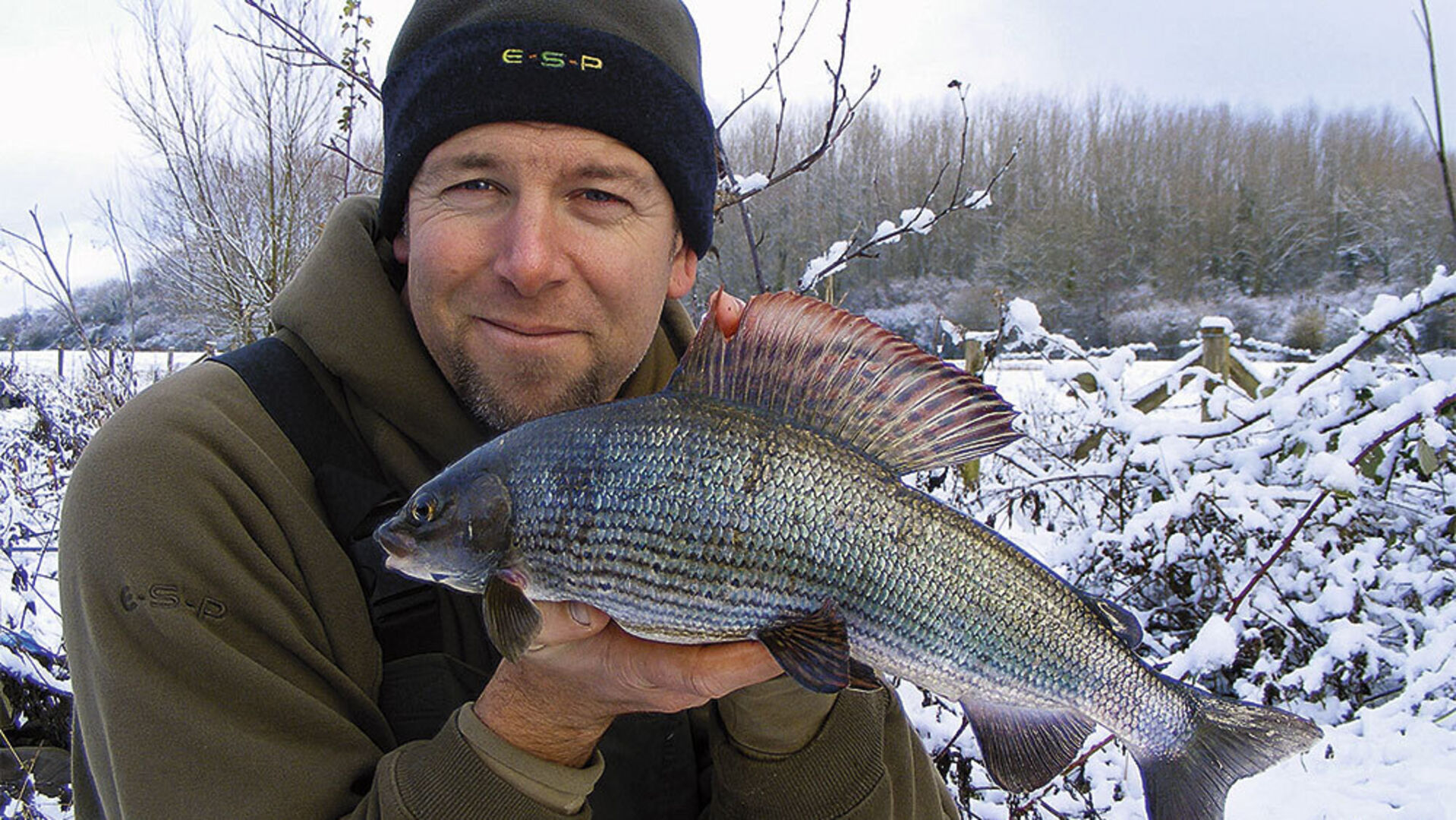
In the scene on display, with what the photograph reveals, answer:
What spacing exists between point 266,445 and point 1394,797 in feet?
13.0

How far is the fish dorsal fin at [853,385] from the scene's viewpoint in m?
1.47

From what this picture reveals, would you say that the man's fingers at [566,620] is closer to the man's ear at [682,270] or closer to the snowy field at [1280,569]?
the man's ear at [682,270]

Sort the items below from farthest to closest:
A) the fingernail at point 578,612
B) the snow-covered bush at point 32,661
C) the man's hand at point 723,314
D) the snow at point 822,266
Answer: the snow at point 822,266, the snow-covered bush at point 32,661, the man's hand at point 723,314, the fingernail at point 578,612

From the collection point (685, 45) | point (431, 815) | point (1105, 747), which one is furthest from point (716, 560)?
point (1105, 747)

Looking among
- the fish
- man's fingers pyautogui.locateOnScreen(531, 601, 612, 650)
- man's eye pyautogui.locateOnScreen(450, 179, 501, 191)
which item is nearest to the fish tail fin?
the fish

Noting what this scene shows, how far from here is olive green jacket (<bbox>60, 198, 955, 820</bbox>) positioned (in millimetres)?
1502

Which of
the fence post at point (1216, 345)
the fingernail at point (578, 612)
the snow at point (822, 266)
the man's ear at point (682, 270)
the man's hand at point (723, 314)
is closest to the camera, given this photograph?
the fingernail at point (578, 612)

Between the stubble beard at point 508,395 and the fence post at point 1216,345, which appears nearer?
the stubble beard at point 508,395

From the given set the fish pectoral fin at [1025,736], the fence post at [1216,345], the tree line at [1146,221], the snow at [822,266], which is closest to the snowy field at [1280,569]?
the snow at [822,266]

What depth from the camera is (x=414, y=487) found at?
1921mm

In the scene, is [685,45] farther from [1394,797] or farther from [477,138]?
[1394,797]

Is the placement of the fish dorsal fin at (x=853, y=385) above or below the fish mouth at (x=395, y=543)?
above

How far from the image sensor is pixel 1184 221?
42719 millimetres

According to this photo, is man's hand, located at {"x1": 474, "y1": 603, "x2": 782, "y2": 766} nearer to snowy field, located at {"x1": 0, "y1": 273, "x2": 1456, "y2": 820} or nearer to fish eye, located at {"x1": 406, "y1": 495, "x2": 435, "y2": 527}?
fish eye, located at {"x1": 406, "y1": 495, "x2": 435, "y2": 527}
